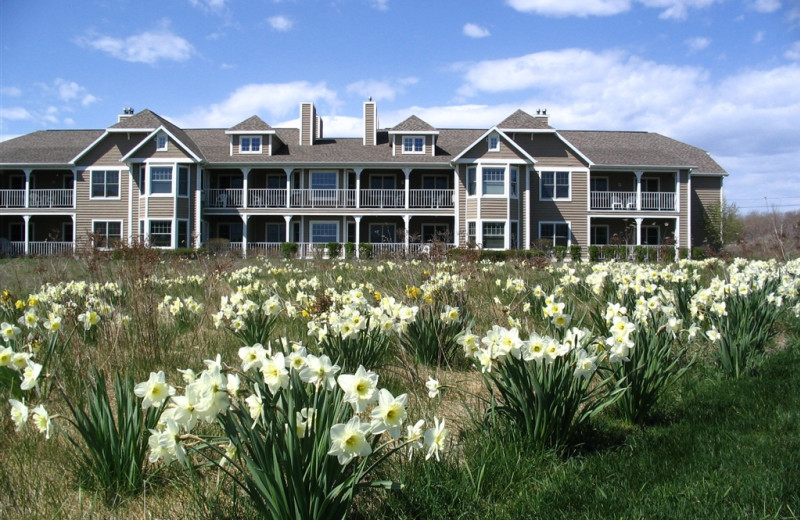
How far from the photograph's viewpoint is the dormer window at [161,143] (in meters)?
32.2

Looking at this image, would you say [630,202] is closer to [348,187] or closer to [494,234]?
[494,234]

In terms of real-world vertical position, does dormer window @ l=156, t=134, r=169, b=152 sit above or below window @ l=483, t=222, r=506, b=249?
above

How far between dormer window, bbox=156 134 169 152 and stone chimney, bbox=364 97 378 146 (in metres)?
11.6

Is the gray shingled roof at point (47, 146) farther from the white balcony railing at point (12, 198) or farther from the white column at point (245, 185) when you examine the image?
the white column at point (245, 185)

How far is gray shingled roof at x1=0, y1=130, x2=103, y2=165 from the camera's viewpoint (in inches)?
1336

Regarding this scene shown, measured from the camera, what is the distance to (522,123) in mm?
34094

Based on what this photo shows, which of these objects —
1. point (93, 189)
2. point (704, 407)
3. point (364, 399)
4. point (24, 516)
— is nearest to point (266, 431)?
point (364, 399)

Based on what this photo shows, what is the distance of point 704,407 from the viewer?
174 inches

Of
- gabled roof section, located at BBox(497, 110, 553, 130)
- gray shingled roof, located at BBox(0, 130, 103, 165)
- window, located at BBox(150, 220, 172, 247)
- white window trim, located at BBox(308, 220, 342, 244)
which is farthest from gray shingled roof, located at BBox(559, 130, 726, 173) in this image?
gray shingled roof, located at BBox(0, 130, 103, 165)

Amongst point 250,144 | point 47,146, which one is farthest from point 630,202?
point 47,146

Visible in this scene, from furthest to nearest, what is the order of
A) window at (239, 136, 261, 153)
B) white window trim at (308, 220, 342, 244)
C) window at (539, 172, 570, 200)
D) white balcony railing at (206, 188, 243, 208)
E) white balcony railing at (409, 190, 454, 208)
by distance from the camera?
white window trim at (308, 220, 342, 244) → window at (239, 136, 261, 153) → window at (539, 172, 570, 200) → white balcony railing at (206, 188, 243, 208) → white balcony railing at (409, 190, 454, 208)

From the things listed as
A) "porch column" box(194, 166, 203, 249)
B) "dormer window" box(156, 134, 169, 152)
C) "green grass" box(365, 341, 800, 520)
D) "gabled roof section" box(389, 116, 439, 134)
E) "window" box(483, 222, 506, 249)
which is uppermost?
"gabled roof section" box(389, 116, 439, 134)

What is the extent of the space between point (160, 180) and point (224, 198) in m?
3.57

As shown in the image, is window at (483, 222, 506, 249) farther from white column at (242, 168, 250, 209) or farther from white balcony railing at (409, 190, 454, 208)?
white column at (242, 168, 250, 209)
